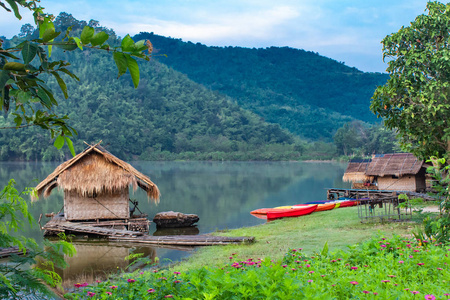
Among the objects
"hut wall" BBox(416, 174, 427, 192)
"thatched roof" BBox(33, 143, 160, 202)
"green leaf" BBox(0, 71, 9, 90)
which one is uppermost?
"green leaf" BBox(0, 71, 9, 90)

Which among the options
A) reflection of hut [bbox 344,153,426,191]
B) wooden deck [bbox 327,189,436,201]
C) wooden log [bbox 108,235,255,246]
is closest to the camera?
wooden log [bbox 108,235,255,246]

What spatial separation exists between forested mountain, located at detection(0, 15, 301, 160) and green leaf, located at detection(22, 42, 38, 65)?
56.3 metres

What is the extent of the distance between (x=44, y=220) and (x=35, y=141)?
134 ft

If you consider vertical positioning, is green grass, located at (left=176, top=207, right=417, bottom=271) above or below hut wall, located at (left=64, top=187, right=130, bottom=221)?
below

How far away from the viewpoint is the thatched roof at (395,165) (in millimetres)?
18219

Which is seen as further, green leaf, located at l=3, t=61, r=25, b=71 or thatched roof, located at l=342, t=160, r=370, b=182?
thatched roof, located at l=342, t=160, r=370, b=182

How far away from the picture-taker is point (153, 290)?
119 inches

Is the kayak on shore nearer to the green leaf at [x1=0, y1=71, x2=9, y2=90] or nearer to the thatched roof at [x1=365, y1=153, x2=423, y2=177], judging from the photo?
the thatched roof at [x1=365, y1=153, x2=423, y2=177]

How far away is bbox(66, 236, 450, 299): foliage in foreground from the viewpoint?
113 inches

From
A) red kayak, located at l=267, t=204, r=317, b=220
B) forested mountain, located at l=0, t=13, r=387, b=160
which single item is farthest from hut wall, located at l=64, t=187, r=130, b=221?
forested mountain, located at l=0, t=13, r=387, b=160

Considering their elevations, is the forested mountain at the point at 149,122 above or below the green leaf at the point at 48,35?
above

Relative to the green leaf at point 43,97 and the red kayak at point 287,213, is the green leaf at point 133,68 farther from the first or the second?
the red kayak at point 287,213

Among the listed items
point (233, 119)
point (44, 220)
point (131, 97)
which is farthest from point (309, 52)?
point (44, 220)

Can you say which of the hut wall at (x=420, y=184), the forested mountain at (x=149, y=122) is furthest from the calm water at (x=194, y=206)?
the forested mountain at (x=149, y=122)
